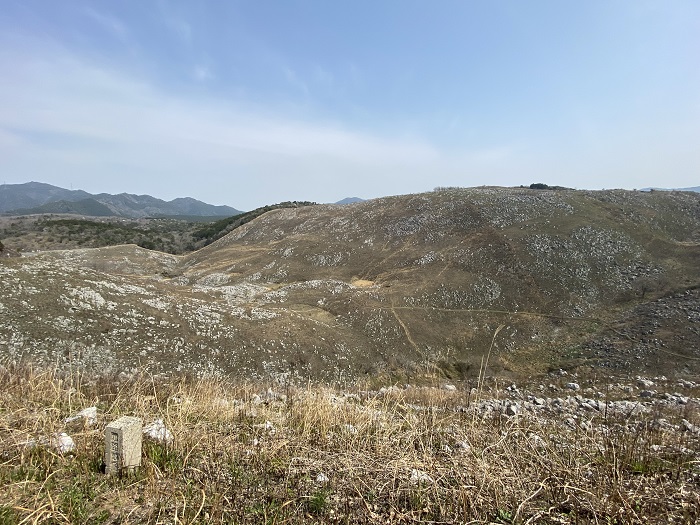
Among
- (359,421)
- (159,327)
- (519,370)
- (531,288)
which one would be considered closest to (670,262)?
(531,288)

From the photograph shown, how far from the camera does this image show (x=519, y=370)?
2512 cm

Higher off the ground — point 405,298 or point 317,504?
point 317,504

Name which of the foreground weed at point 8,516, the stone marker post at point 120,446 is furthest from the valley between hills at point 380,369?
the stone marker post at point 120,446

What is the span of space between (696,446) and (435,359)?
63.4ft

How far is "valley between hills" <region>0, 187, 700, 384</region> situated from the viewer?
2033cm

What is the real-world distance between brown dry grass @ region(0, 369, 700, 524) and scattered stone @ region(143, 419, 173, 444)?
3.9 inches

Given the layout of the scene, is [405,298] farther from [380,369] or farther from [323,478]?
[323,478]

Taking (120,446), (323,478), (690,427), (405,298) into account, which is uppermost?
(120,446)

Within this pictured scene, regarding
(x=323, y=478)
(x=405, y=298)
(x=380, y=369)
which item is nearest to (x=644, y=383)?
(x=380, y=369)

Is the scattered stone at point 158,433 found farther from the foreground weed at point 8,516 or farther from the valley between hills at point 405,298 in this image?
the valley between hills at point 405,298

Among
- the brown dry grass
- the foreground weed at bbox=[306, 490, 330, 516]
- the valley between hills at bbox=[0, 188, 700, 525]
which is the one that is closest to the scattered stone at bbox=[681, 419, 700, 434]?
the valley between hills at bbox=[0, 188, 700, 525]

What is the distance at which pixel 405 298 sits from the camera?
34.6 metres

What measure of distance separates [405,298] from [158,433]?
29.8 metres

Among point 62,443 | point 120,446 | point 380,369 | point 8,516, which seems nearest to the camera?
point 8,516
